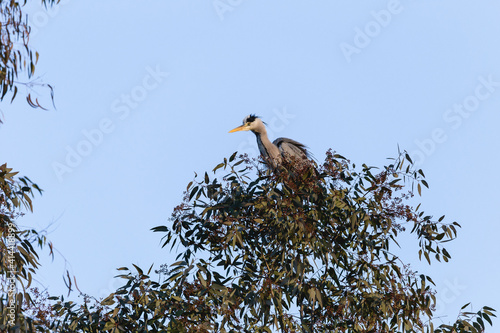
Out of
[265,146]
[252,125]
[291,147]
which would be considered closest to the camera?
[291,147]

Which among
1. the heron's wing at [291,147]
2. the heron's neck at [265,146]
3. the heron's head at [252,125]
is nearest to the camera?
the heron's wing at [291,147]

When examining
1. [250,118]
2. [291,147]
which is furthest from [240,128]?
[291,147]

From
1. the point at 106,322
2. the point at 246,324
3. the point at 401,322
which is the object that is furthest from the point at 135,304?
the point at 401,322

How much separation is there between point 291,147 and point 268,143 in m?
0.58

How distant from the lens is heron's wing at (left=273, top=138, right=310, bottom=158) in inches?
409

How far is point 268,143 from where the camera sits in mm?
11047

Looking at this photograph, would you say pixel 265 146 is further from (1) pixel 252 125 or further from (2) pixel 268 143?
(1) pixel 252 125

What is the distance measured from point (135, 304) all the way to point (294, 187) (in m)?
1.62

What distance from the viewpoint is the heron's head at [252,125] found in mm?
11289

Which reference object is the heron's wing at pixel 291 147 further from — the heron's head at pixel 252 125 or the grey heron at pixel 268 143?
the heron's head at pixel 252 125

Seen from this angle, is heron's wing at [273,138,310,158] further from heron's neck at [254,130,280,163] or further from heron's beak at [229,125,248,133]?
heron's beak at [229,125,248,133]

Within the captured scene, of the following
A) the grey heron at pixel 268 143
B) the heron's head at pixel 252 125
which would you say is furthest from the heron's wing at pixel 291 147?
the heron's head at pixel 252 125

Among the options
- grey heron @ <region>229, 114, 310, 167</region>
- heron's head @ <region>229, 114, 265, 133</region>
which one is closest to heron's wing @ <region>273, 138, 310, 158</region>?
grey heron @ <region>229, 114, 310, 167</region>

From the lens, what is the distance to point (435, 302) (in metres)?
5.65
